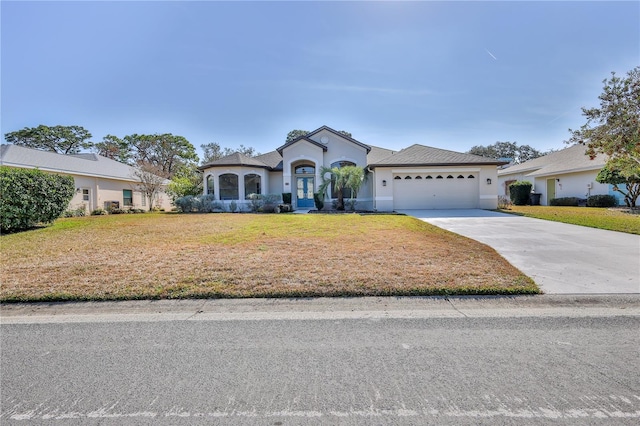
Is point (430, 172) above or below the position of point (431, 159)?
below

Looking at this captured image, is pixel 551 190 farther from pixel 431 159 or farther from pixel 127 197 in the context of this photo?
pixel 127 197

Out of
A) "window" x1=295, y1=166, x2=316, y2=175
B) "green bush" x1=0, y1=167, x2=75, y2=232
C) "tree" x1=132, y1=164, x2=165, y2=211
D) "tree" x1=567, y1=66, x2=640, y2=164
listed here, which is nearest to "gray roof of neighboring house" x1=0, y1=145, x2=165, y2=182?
"tree" x1=132, y1=164, x2=165, y2=211

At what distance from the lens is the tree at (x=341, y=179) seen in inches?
741

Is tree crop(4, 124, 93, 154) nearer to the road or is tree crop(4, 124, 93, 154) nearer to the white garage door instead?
the white garage door

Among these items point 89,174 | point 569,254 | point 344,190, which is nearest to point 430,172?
point 344,190

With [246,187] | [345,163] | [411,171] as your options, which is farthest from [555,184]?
[246,187]

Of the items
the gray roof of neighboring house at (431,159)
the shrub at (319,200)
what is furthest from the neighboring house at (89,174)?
the gray roof of neighboring house at (431,159)

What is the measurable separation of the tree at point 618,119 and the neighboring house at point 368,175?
603cm

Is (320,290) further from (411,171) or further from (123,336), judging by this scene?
(411,171)

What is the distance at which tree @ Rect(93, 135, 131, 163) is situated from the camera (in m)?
42.3

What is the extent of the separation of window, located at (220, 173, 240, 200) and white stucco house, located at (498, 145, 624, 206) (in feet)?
77.2

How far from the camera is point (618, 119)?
491 inches

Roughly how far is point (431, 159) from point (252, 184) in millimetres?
12447

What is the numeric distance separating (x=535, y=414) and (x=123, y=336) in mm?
4129
